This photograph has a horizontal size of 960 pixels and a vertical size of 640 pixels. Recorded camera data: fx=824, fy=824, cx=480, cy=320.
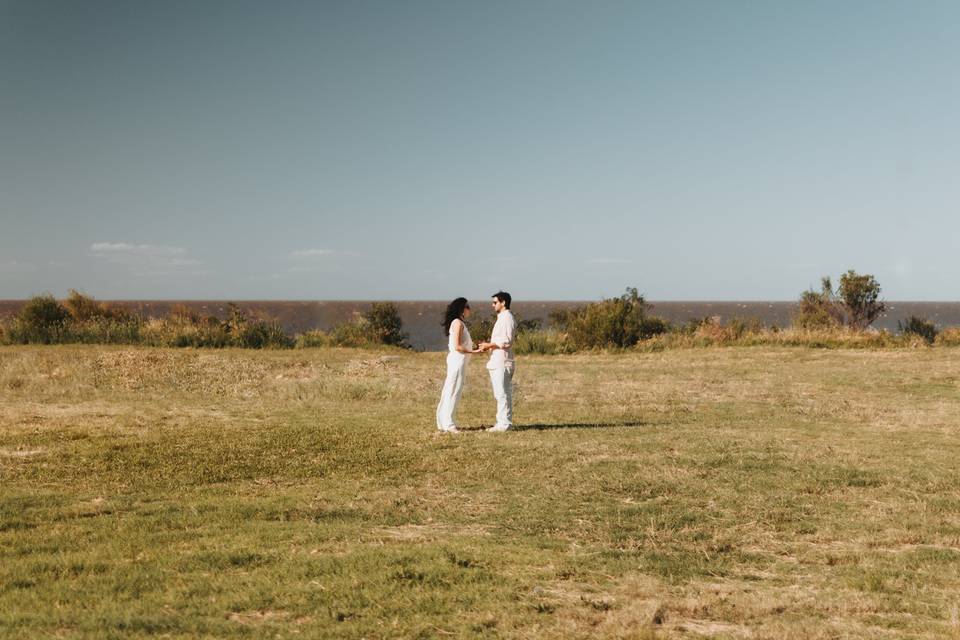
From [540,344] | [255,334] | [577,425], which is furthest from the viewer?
[255,334]

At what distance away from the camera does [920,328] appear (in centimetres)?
3694

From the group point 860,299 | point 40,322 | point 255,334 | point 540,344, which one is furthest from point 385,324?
point 860,299

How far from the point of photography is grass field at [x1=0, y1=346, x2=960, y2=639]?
18.3 ft

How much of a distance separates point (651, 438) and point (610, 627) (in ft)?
27.4

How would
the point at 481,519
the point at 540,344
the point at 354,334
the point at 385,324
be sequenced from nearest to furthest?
the point at 481,519
the point at 540,344
the point at 354,334
the point at 385,324

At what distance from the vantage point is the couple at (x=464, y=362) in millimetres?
14195

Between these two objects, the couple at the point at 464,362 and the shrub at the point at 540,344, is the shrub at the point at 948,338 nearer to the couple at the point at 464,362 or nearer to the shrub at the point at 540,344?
the shrub at the point at 540,344

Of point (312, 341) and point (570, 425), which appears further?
point (312, 341)

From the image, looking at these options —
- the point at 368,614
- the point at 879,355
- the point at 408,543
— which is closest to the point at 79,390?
the point at 408,543

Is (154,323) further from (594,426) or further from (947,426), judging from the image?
(947,426)

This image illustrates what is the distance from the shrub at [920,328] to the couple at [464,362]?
27.3m

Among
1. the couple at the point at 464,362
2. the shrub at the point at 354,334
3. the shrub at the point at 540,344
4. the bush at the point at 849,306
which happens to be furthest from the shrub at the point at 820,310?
the couple at the point at 464,362

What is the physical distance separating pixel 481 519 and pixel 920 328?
34742 mm

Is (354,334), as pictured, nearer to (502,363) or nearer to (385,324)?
(385,324)
